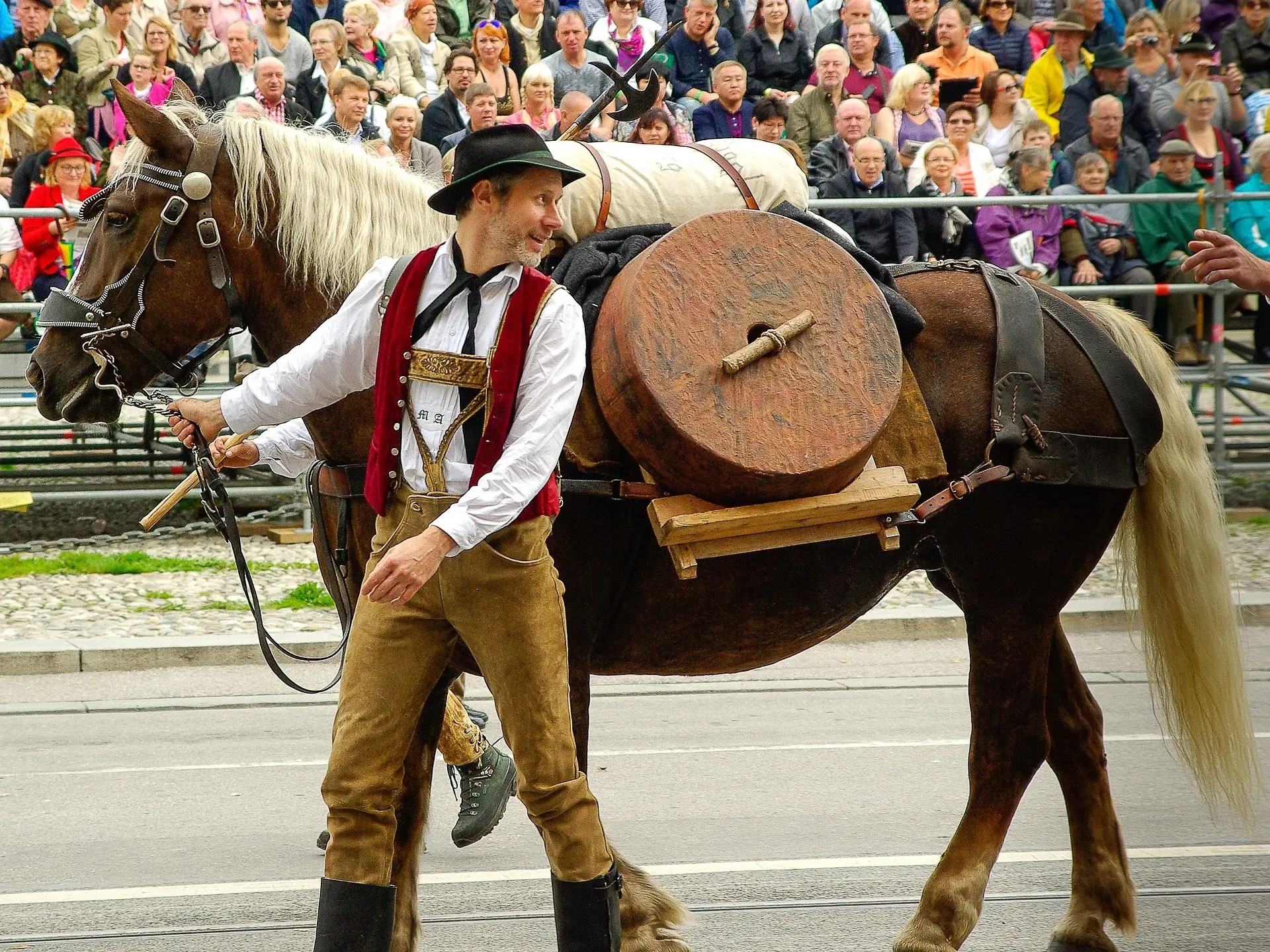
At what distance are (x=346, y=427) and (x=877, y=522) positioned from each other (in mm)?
1346

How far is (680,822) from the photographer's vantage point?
Answer: 5.39 meters

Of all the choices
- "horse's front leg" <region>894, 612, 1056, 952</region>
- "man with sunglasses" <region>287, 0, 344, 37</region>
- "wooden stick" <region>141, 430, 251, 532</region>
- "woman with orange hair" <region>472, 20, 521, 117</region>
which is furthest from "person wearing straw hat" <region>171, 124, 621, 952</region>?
"man with sunglasses" <region>287, 0, 344, 37</region>

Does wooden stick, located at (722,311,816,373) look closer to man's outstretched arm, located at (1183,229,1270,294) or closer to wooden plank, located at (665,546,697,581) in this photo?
wooden plank, located at (665,546,697,581)

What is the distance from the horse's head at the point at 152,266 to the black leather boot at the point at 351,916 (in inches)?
61.0

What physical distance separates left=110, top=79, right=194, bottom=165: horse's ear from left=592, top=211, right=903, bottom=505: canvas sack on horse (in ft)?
4.04

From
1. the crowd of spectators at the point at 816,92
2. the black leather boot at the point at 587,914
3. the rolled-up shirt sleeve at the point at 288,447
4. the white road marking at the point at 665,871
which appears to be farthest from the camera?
the crowd of spectators at the point at 816,92

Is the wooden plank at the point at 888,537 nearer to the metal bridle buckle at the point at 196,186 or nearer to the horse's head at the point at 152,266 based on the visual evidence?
the horse's head at the point at 152,266

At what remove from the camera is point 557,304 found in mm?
3207

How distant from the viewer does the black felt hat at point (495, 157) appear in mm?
3145

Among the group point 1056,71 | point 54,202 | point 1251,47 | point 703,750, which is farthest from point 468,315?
point 1251,47

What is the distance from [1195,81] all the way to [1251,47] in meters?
2.42

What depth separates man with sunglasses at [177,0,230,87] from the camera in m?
12.0

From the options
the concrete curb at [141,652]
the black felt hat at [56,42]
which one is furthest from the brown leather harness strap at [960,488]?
the black felt hat at [56,42]

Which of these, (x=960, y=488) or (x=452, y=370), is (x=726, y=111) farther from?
(x=452, y=370)
